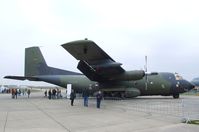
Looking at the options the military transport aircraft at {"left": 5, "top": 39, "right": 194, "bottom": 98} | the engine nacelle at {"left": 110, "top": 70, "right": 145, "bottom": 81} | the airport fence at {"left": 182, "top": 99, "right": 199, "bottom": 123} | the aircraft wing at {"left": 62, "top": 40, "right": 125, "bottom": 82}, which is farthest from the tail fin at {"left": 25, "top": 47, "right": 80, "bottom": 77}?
the airport fence at {"left": 182, "top": 99, "right": 199, "bottom": 123}

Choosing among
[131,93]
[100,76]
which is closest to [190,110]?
[131,93]

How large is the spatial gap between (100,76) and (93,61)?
7.82 feet

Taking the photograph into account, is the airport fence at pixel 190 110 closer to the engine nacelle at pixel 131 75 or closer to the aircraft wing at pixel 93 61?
the aircraft wing at pixel 93 61

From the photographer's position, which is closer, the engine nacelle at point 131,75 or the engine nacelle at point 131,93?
the engine nacelle at point 131,75

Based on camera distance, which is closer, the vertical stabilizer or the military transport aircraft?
the military transport aircraft

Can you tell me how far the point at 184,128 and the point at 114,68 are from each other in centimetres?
1562

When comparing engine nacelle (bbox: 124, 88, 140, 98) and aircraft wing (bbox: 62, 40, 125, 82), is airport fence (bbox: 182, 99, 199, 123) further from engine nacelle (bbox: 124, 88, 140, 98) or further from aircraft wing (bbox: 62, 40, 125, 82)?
engine nacelle (bbox: 124, 88, 140, 98)

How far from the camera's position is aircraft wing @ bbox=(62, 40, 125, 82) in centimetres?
2295

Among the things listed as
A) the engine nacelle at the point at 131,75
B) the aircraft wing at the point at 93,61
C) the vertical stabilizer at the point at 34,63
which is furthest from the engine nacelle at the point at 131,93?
the vertical stabilizer at the point at 34,63

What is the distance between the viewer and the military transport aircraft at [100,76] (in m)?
24.8

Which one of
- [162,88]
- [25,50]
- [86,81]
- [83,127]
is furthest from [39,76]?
[83,127]

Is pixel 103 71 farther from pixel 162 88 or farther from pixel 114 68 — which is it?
pixel 162 88

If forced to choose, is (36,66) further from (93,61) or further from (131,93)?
(131,93)

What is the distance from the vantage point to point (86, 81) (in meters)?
30.8
